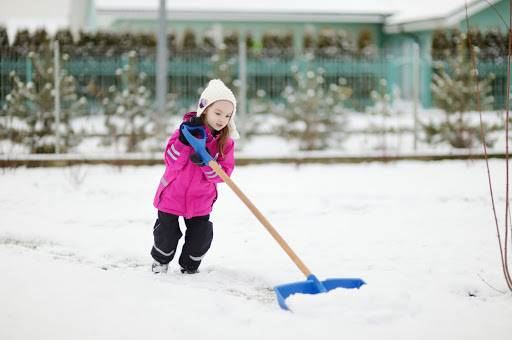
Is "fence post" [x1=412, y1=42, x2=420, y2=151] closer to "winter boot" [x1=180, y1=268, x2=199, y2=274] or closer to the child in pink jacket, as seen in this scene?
the child in pink jacket

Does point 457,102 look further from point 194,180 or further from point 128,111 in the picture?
point 194,180

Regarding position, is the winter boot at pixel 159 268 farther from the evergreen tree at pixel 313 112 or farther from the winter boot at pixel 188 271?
the evergreen tree at pixel 313 112

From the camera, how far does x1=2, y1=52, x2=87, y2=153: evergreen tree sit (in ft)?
29.2

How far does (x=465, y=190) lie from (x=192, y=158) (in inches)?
169

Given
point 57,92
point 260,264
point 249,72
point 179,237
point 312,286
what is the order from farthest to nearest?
point 249,72 → point 57,92 → point 260,264 → point 179,237 → point 312,286

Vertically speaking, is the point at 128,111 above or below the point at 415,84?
below

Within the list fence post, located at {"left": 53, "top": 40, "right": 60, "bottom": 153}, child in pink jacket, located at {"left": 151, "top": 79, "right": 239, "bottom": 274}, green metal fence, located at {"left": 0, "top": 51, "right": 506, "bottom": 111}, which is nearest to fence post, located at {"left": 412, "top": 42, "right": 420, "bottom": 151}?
green metal fence, located at {"left": 0, "top": 51, "right": 506, "bottom": 111}

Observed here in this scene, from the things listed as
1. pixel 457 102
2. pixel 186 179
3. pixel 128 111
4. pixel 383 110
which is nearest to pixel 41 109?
pixel 128 111

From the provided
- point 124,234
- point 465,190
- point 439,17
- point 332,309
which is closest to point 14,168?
point 124,234

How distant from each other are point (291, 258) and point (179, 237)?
756 mm

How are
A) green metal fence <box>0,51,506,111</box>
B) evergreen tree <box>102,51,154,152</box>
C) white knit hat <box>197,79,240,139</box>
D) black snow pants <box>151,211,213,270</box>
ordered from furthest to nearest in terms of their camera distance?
1. green metal fence <box>0,51,506,111</box>
2. evergreen tree <box>102,51,154,152</box>
3. black snow pants <box>151,211,213,270</box>
4. white knit hat <box>197,79,240,139</box>

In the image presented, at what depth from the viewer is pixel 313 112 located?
376 inches

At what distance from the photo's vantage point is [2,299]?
320 cm

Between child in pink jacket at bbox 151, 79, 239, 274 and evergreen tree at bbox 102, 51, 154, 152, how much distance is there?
550cm
